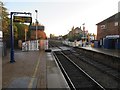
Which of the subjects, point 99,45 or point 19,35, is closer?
point 99,45

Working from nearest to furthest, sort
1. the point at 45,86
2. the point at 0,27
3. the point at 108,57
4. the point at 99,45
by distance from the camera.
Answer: the point at 45,86, the point at 108,57, the point at 0,27, the point at 99,45

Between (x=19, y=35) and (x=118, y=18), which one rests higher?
(x=118, y=18)

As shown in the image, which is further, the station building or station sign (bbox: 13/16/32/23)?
the station building

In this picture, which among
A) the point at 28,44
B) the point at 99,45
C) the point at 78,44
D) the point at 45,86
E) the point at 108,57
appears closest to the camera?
the point at 45,86

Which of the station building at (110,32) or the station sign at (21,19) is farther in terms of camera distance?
the station building at (110,32)

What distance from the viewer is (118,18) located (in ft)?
160

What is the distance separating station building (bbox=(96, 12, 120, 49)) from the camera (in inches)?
1537

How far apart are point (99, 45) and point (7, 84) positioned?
124 ft

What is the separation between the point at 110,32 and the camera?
53.2 meters

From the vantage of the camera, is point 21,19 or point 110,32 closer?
point 21,19

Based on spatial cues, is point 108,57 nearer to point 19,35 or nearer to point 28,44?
point 28,44

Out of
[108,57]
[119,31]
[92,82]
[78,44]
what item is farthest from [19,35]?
[92,82]

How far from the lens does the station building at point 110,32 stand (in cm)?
3903

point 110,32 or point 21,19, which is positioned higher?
point 21,19
